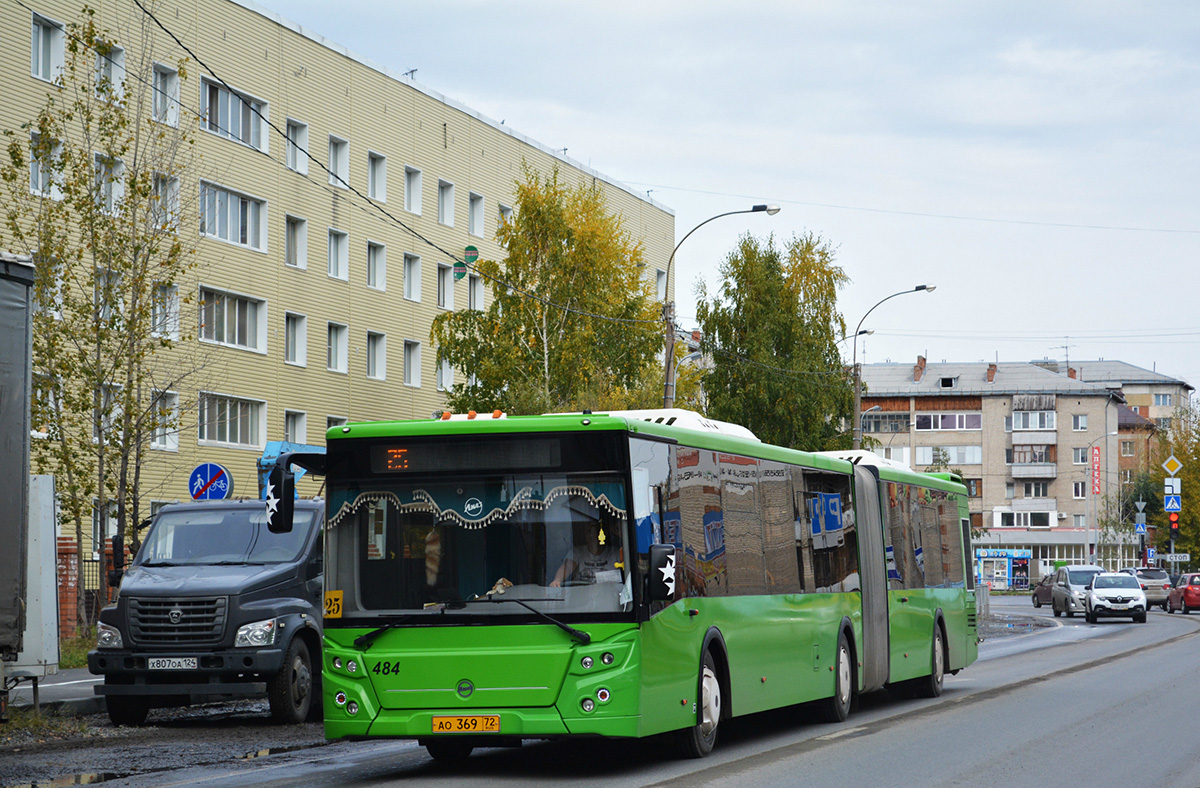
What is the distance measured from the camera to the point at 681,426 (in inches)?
502

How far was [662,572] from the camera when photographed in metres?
11.2

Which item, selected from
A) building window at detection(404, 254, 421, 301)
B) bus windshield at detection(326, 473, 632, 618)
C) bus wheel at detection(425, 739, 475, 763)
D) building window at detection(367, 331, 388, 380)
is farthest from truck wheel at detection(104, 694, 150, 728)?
building window at detection(404, 254, 421, 301)

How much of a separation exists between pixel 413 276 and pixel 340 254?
15.0ft

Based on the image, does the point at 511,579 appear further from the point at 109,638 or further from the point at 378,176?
the point at 378,176

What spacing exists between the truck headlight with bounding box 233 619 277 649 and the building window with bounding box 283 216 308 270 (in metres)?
34.6

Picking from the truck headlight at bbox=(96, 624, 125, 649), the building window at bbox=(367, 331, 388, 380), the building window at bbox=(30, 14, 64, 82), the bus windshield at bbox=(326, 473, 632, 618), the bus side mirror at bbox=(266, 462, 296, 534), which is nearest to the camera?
the bus windshield at bbox=(326, 473, 632, 618)

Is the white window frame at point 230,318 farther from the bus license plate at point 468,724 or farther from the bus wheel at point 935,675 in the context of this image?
the bus license plate at point 468,724

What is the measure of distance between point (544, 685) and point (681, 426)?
2596 mm

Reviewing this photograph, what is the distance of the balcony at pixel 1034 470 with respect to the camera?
121 m

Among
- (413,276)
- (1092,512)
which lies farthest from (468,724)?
(1092,512)

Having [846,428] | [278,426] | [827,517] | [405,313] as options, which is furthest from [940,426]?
[827,517]

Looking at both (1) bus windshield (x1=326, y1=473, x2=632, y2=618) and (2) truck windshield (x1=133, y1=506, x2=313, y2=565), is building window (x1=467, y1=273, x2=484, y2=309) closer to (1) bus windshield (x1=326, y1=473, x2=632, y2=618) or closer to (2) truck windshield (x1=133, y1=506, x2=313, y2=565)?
(2) truck windshield (x1=133, y1=506, x2=313, y2=565)

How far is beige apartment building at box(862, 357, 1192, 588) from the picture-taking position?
392ft

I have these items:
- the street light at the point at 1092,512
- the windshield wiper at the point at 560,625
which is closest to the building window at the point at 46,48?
the windshield wiper at the point at 560,625
